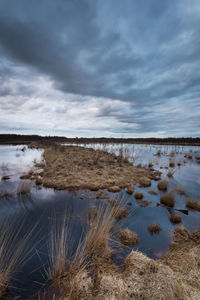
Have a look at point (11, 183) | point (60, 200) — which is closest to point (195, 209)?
point (60, 200)

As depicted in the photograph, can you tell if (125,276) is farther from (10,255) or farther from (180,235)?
(10,255)

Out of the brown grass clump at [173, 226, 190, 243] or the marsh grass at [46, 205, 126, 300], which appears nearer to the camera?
the marsh grass at [46, 205, 126, 300]

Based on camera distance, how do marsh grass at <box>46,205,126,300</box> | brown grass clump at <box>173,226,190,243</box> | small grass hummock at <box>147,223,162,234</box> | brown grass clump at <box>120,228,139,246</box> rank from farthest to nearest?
small grass hummock at <box>147,223,162,234</box>, brown grass clump at <box>173,226,190,243</box>, brown grass clump at <box>120,228,139,246</box>, marsh grass at <box>46,205,126,300</box>

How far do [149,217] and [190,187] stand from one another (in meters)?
7.39

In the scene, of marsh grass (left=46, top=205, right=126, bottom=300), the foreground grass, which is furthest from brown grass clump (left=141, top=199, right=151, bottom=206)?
marsh grass (left=46, top=205, right=126, bottom=300)

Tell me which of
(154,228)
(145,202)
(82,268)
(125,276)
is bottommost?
(145,202)

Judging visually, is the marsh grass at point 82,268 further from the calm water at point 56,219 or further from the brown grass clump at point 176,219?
the brown grass clump at point 176,219

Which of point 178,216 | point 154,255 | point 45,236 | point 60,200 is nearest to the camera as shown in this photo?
point 154,255

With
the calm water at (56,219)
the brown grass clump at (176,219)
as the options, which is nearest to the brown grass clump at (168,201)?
the calm water at (56,219)

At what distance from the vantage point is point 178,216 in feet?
22.1

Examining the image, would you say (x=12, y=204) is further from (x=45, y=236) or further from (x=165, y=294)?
(x=165, y=294)

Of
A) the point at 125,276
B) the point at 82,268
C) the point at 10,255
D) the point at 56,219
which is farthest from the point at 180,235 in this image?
the point at 10,255

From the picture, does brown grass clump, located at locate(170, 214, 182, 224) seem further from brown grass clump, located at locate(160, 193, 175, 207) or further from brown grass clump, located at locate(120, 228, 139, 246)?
brown grass clump, located at locate(120, 228, 139, 246)

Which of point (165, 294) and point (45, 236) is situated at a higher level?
point (165, 294)
